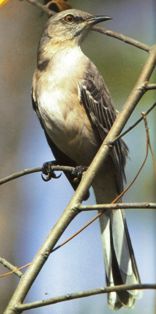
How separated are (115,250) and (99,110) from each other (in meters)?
0.83

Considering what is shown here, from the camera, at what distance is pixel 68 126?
4465 mm

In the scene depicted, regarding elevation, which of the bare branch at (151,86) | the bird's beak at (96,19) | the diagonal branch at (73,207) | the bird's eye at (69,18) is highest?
the bird's eye at (69,18)

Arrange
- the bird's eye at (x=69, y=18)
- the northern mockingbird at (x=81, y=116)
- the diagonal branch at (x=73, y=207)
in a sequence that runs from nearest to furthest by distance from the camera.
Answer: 1. the diagonal branch at (x=73, y=207)
2. the northern mockingbird at (x=81, y=116)
3. the bird's eye at (x=69, y=18)

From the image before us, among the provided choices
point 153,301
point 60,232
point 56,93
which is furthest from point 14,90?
point 60,232

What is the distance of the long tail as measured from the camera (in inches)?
152

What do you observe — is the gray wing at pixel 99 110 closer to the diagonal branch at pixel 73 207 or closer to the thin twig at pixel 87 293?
the diagonal branch at pixel 73 207

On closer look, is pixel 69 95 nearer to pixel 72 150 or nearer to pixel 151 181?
pixel 72 150

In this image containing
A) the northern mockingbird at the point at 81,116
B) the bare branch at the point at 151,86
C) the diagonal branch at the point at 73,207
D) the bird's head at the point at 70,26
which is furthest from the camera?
the bird's head at the point at 70,26

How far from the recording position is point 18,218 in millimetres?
5457

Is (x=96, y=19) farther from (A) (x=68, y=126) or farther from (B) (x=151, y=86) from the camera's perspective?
(B) (x=151, y=86)

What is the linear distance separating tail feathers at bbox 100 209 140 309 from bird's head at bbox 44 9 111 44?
1126mm

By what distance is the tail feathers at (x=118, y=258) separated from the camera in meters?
3.84

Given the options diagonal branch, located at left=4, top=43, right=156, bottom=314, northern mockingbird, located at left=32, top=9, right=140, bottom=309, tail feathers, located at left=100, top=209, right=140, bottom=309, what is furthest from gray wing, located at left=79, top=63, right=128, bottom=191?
diagonal branch, located at left=4, top=43, right=156, bottom=314

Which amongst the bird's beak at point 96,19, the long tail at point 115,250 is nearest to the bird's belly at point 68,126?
the long tail at point 115,250
